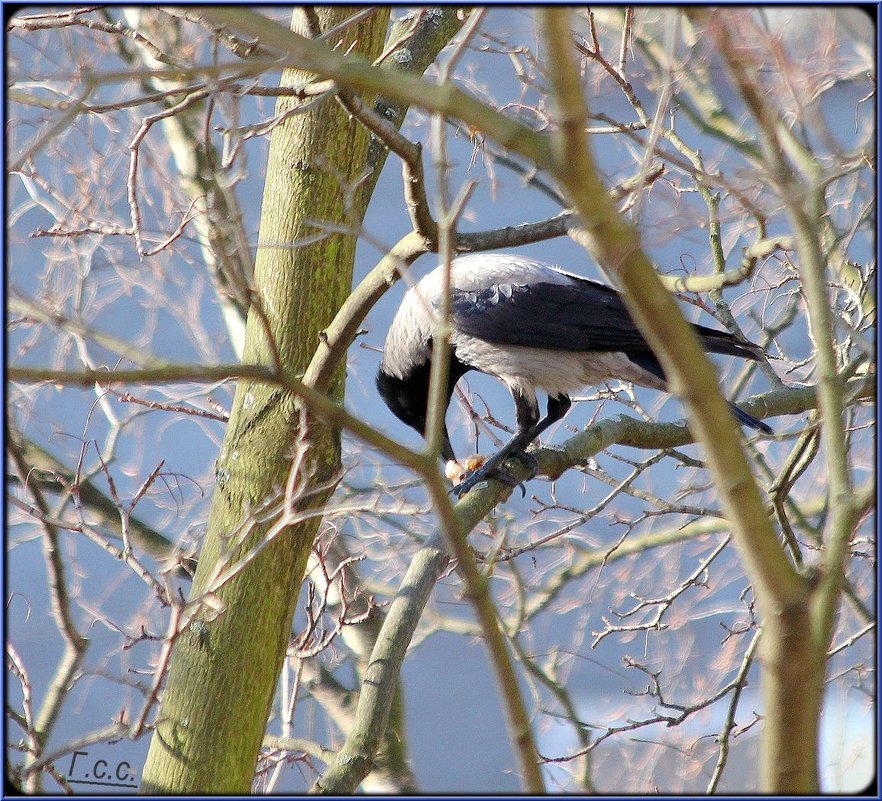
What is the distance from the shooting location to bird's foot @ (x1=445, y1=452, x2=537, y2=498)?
122 inches

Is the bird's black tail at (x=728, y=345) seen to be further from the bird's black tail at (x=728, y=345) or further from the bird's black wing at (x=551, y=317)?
the bird's black wing at (x=551, y=317)

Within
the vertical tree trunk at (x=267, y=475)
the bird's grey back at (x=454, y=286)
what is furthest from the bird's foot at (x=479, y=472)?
the vertical tree trunk at (x=267, y=475)

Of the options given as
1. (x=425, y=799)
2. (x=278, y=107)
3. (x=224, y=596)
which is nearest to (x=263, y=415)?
(x=224, y=596)

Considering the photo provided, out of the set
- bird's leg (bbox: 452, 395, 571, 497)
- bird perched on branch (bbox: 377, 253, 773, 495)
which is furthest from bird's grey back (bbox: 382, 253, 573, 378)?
bird's leg (bbox: 452, 395, 571, 497)

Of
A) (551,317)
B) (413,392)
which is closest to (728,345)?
(551,317)

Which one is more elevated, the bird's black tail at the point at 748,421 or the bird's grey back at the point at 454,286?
the bird's grey back at the point at 454,286

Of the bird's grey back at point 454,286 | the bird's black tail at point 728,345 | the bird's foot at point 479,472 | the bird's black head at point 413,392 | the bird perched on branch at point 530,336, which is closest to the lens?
the bird's black tail at point 728,345

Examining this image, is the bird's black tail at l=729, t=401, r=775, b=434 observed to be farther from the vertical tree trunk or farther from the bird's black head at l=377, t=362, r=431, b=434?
the bird's black head at l=377, t=362, r=431, b=434

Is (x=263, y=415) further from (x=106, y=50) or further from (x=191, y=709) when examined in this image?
(x=106, y=50)

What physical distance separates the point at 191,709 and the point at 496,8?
1.80 metres

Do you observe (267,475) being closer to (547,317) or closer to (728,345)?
(547,317)

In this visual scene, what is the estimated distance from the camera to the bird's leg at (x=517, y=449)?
319 centimetres

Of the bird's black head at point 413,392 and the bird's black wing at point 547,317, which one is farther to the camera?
the bird's black head at point 413,392

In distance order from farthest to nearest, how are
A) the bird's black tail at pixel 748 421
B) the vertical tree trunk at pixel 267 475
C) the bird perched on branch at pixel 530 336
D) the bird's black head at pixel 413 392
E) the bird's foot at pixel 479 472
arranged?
the bird's black head at pixel 413 392 < the bird perched on branch at pixel 530 336 < the bird's foot at pixel 479 472 < the bird's black tail at pixel 748 421 < the vertical tree trunk at pixel 267 475
